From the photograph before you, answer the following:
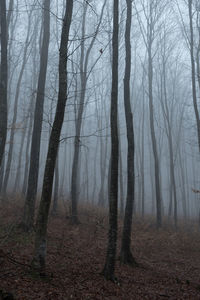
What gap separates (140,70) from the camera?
72.6 ft

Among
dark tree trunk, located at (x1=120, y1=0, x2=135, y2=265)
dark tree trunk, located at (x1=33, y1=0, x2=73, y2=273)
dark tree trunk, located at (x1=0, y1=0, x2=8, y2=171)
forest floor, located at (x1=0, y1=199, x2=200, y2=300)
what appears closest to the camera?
forest floor, located at (x1=0, y1=199, x2=200, y2=300)

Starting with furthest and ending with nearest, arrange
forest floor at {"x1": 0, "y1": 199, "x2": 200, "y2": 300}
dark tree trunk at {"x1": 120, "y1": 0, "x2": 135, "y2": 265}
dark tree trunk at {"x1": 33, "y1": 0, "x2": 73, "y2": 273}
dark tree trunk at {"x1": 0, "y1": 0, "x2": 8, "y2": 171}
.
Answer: dark tree trunk at {"x1": 0, "y1": 0, "x2": 8, "y2": 171}, dark tree trunk at {"x1": 120, "y1": 0, "x2": 135, "y2": 265}, dark tree trunk at {"x1": 33, "y1": 0, "x2": 73, "y2": 273}, forest floor at {"x1": 0, "y1": 199, "x2": 200, "y2": 300}

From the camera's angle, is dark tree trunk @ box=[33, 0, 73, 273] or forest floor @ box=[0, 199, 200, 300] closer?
forest floor @ box=[0, 199, 200, 300]

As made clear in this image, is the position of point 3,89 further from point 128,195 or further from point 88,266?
point 88,266

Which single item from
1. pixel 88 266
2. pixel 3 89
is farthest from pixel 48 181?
pixel 3 89

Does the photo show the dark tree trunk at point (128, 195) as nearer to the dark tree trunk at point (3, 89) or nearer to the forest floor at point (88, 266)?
the forest floor at point (88, 266)

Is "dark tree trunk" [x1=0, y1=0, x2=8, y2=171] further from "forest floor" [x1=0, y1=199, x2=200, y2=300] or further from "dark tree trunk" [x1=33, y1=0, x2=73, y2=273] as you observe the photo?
"dark tree trunk" [x1=33, y1=0, x2=73, y2=273]

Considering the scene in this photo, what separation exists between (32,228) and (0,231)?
3.39ft

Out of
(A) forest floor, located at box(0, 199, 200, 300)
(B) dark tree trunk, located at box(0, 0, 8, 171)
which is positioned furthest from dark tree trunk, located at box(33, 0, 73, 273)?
(B) dark tree trunk, located at box(0, 0, 8, 171)

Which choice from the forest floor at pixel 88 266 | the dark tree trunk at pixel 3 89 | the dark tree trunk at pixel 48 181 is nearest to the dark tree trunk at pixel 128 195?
the forest floor at pixel 88 266

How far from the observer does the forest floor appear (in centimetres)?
426

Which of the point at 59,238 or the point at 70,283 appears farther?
the point at 59,238

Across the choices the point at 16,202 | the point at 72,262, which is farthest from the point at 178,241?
the point at 16,202

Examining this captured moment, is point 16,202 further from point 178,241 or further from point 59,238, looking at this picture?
point 178,241
